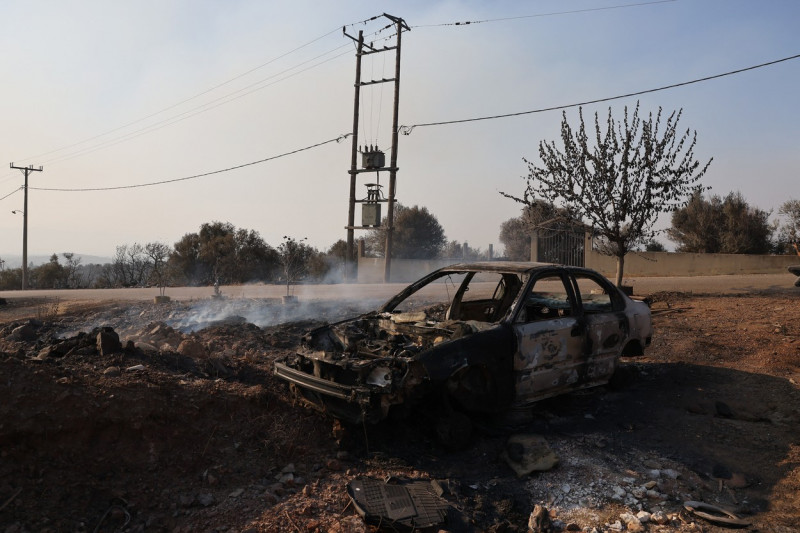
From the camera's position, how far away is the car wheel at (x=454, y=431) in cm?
480

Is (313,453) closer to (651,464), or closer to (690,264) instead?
(651,464)

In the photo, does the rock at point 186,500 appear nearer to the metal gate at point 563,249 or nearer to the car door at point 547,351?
the car door at point 547,351

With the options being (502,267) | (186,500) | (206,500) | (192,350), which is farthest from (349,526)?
(192,350)

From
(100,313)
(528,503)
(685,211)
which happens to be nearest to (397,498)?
(528,503)

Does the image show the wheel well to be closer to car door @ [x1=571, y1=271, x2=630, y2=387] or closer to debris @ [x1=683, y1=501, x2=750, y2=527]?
car door @ [x1=571, y1=271, x2=630, y2=387]

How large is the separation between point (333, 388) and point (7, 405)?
2352 mm

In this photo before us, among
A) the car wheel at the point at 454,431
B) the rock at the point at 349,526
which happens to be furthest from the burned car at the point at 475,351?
the rock at the point at 349,526

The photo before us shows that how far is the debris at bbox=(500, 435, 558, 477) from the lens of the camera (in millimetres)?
4523

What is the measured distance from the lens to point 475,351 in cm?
479

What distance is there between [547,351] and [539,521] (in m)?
1.88

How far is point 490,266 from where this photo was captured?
236 inches

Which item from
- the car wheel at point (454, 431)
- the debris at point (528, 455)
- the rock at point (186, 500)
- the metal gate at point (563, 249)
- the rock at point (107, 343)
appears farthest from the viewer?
the metal gate at point (563, 249)

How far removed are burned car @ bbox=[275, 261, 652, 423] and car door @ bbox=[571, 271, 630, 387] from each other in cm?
1

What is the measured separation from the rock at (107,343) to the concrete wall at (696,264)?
1960cm
